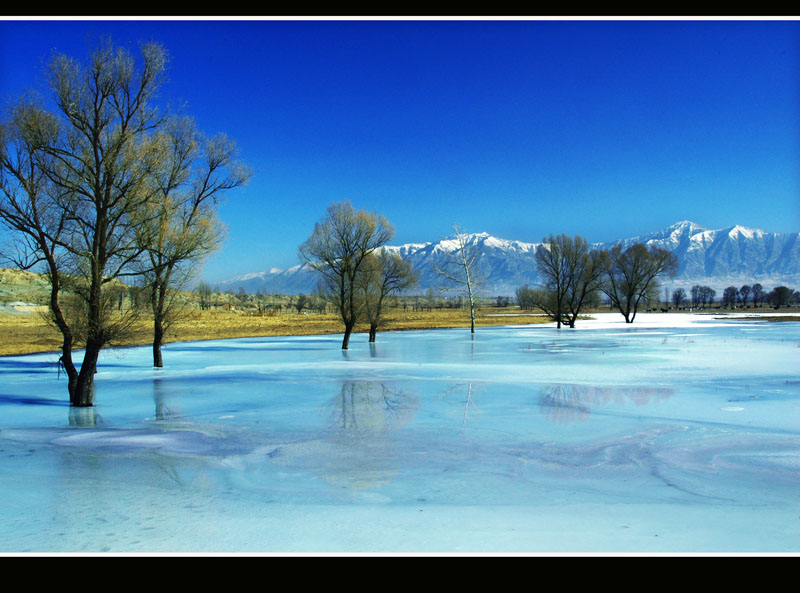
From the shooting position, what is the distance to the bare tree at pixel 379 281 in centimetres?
3353

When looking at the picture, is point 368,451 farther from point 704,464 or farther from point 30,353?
point 30,353

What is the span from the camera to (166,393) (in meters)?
14.2

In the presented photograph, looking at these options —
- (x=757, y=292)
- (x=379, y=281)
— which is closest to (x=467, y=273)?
(x=379, y=281)

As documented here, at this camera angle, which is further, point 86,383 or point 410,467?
point 86,383

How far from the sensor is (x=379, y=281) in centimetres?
3512

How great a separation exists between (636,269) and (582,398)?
6071 cm

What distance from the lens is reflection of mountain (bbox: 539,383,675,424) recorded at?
10.4m

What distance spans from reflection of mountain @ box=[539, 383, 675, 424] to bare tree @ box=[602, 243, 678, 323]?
2170 inches

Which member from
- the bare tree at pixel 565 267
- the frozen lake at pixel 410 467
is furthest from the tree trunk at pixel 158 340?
the bare tree at pixel 565 267

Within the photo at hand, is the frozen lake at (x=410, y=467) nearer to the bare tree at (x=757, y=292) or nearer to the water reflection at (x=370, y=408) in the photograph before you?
the water reflection at (x=370, y=408)

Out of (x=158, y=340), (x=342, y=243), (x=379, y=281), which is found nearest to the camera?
(x=158, y=340)

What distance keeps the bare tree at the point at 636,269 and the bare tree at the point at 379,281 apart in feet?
123

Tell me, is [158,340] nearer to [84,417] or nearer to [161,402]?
[161,402]
